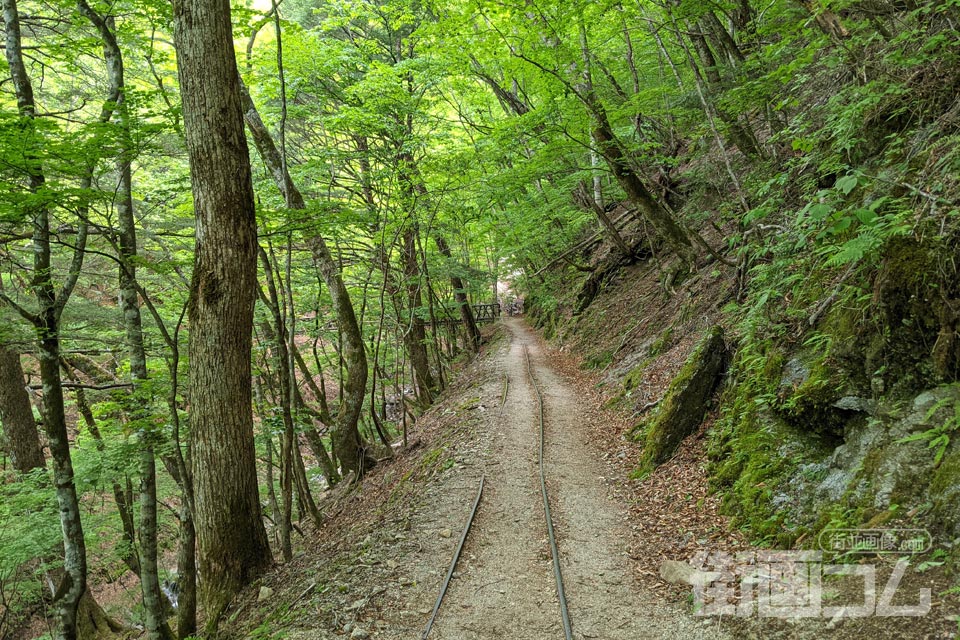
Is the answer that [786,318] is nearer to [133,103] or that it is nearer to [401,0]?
[133,103]

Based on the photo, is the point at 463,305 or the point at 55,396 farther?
the point at 463,305

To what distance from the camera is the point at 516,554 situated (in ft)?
17.8

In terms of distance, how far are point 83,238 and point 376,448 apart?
260 inches

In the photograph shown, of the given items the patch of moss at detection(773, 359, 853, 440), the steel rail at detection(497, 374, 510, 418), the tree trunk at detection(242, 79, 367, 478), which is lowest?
the patch of moss at detection(773, 359, 853, 440)

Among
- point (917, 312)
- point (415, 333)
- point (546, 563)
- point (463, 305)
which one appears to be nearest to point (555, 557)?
point (546, 563)

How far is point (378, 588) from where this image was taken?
5074 mm

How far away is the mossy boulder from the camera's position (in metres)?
6.96

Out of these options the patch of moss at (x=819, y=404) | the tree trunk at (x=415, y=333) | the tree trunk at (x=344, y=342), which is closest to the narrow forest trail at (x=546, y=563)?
the patch of moss at (x=819, y=404)

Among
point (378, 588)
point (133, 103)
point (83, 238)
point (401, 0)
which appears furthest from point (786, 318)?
point (401, 0)

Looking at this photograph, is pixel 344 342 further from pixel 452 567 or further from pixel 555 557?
pixel 555 557

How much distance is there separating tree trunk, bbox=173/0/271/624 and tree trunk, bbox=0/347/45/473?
6.23 metres

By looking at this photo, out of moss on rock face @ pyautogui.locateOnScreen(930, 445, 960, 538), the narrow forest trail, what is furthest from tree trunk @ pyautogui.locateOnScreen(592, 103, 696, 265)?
moss on rock face @ pyautogui.locateOnScreen(930, 445, 960, 538)

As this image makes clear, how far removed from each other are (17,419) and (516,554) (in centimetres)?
964

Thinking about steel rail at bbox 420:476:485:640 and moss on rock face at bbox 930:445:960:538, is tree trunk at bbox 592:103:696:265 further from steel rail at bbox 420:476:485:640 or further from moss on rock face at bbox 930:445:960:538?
moss on rock face at bbox 930:445:960:538
